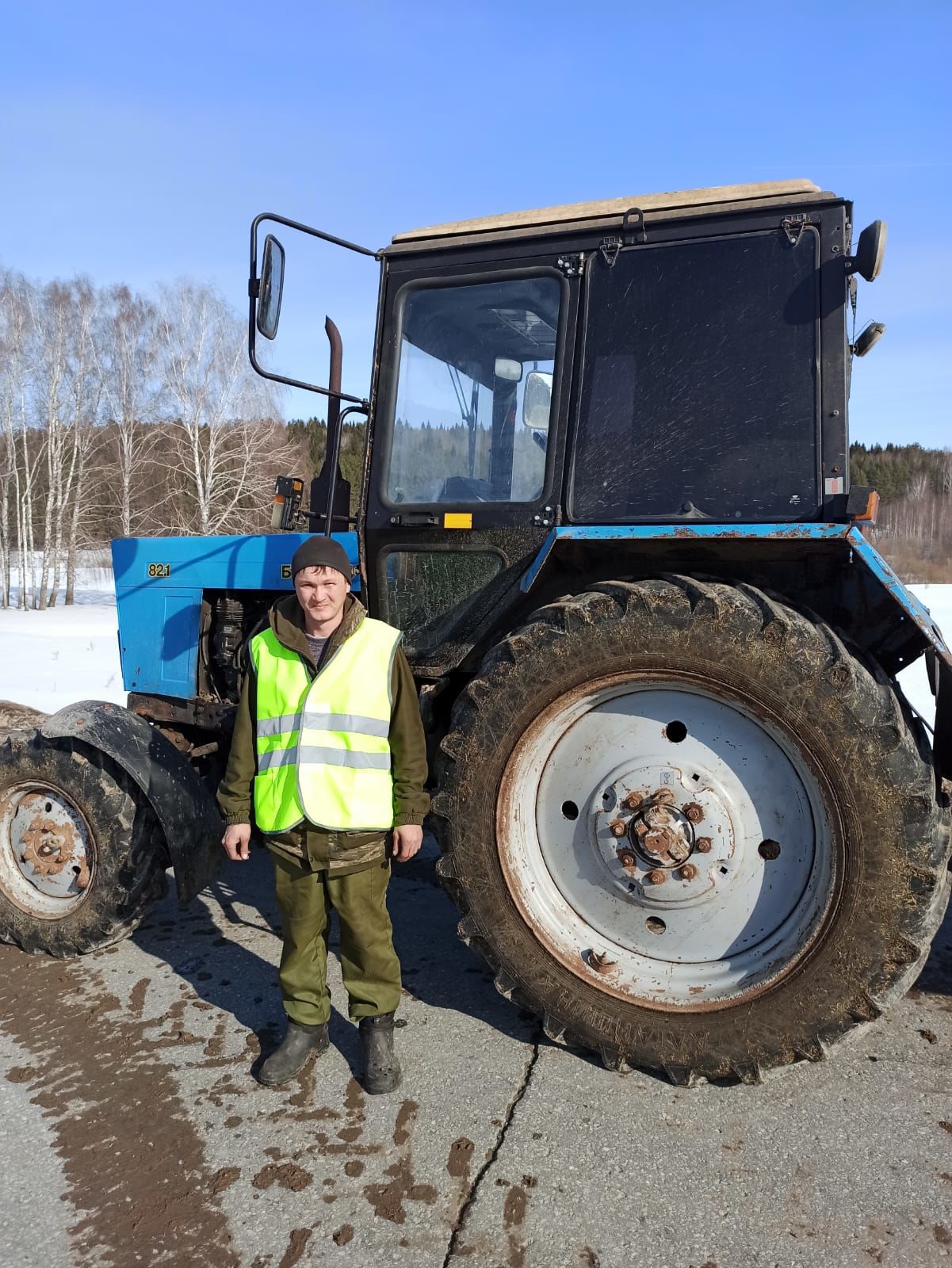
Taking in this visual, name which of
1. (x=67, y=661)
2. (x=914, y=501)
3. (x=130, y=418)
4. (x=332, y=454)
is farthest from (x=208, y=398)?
(x=914, y=501)

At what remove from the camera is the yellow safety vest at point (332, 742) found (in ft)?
8.36

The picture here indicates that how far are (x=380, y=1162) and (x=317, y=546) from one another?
1.67 meters

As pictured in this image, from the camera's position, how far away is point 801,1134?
7.35 feet

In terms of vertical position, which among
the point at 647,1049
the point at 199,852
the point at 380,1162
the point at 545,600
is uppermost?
the point at 545,600

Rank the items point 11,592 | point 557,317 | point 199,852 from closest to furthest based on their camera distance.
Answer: point 557,317, point 199,852, point 11,592

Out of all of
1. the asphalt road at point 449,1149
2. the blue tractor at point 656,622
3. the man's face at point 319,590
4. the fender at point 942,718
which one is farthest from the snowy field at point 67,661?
the man's face at point 319,590

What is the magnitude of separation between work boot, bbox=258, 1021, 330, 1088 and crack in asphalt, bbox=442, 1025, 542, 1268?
640 millimetres

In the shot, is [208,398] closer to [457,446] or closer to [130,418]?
[130,418]

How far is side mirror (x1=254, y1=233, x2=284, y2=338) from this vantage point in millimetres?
2775

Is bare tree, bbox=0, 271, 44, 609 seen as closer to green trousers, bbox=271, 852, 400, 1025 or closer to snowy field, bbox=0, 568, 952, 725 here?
snowy field, bbox=0, 568, 952, 725

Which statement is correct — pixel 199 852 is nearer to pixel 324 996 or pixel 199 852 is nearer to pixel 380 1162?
pixel 324 996

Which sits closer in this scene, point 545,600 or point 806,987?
point 806,987

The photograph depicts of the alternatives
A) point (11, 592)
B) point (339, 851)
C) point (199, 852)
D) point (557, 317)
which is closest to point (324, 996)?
point (339, 851)

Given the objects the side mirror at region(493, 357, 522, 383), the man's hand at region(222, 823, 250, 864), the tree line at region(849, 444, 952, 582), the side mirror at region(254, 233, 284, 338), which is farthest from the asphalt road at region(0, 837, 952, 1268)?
the tree line at region(849, 444, 952, 582)
